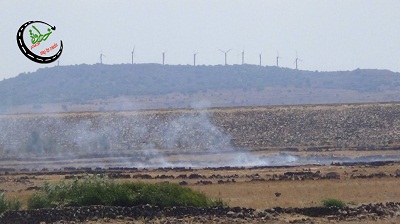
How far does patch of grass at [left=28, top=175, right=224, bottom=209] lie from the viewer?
37.2m

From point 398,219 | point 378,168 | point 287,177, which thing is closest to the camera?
point 398,219

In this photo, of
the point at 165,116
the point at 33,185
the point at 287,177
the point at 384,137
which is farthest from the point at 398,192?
the point at 165,116

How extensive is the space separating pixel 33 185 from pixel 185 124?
2587 inches

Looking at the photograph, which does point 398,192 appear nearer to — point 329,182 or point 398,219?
point 329,182

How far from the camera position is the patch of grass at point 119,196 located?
122 ft

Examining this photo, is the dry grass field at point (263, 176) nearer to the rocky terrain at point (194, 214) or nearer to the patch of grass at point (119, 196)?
the rocky terrain at point (194, 214)

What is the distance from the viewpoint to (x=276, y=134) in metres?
115

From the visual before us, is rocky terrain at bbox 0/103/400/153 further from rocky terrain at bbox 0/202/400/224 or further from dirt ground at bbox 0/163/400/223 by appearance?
rocky terrain at bbox 0/202/400/224

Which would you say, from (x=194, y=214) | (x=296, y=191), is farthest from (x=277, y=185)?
(x=194, y=214)

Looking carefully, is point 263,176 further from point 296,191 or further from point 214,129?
point 214,129

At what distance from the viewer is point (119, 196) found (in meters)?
37.3

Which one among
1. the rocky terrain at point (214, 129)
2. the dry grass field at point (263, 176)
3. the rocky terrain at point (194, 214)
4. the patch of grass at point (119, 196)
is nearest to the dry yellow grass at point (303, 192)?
the dry grass field at point (263, 176)

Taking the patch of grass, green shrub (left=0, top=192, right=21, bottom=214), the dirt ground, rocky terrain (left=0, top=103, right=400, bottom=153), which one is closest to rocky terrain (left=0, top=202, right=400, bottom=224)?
the dirt ground

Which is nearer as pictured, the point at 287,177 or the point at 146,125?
the point at 287,177
